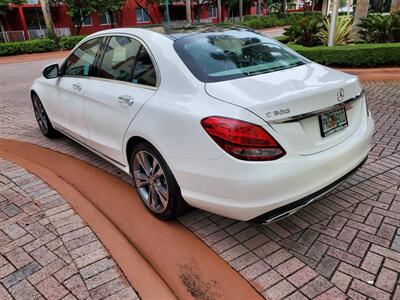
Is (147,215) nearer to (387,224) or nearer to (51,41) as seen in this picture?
(387,224)

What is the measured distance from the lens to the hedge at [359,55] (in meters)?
8.07

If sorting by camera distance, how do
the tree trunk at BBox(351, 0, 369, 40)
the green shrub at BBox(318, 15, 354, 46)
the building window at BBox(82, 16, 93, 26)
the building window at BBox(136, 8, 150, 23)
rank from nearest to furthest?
the tree trunk at BBox(351, 0, 369, 40)
the green shrub at BBox(318, 15, 354, 46)
the building window at BBox(82, 16, 93, 26)
the building window at BBox(136, 8, 150, 23)

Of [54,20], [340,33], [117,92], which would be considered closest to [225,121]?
[117,92]

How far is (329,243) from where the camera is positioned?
2.68m

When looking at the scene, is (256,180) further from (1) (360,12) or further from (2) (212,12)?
(2) (212,12)

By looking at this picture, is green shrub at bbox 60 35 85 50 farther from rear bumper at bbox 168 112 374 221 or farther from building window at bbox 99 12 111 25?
rear bumper at bbox 168 112 374 221

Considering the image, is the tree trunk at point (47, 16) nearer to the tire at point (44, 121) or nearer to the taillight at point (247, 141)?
the tire at point (44, 121)

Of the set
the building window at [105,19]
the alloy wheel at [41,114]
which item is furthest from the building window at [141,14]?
the alloy wheel at [41,114]

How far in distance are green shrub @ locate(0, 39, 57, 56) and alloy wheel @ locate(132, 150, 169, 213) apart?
23239 mm

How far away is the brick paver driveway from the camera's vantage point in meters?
2.30

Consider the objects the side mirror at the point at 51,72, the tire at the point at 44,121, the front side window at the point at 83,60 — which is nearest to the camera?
the front side window at the point at 83,60

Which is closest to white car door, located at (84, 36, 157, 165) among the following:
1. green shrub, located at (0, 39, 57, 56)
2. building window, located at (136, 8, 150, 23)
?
green shrub, located at (0, 39, 57, 56)

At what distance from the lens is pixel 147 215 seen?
10.6 feet

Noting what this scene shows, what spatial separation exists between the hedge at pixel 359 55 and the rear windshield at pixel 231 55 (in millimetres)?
5642
